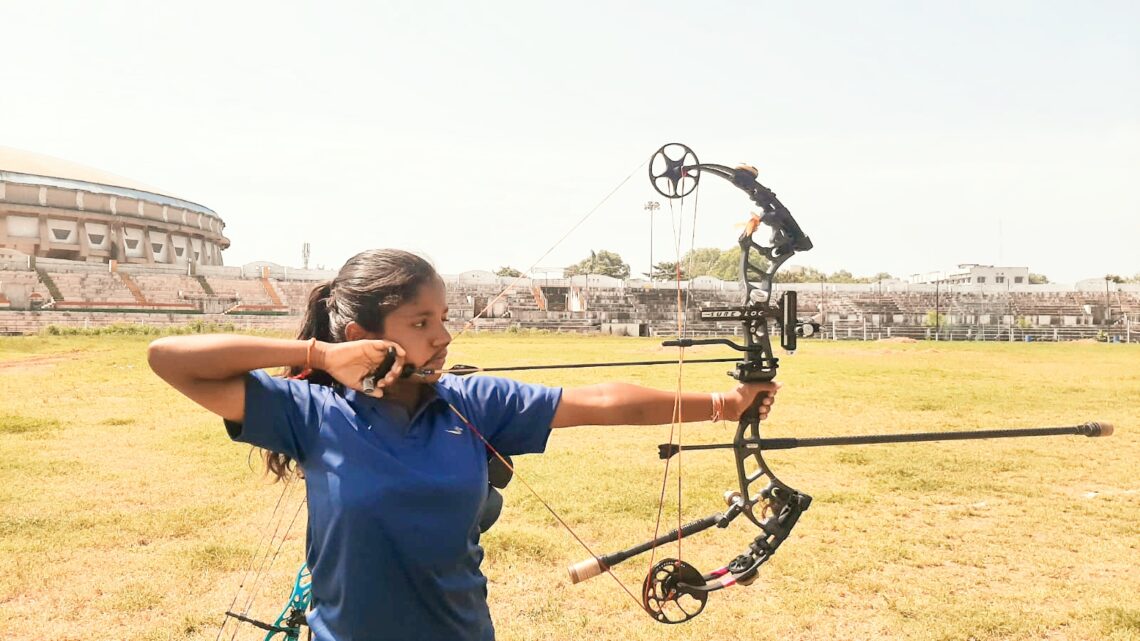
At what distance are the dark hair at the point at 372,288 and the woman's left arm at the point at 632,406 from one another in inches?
21.7

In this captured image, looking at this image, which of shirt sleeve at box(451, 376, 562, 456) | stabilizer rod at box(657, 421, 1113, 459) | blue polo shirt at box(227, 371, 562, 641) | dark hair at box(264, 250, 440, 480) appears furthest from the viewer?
stabilizer rod at box(657, 421, 1113, 459)

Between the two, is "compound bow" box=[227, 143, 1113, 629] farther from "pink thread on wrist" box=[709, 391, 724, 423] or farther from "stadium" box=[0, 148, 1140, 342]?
"stadium" box=[0, 148, 1140, 342]

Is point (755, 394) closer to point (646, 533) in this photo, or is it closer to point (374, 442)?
point (374, 442)

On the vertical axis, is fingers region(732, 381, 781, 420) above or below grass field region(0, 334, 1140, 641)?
above

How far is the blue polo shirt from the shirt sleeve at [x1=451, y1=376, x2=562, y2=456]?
0.15 meters

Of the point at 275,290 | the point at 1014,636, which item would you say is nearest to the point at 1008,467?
the point at 1014,636

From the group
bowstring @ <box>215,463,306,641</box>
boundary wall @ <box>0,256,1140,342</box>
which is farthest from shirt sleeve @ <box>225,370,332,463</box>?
boundary wall @ <box>0,256,1140,342</box>

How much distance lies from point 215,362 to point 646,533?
4762 mm

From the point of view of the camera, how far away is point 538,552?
5367 mm

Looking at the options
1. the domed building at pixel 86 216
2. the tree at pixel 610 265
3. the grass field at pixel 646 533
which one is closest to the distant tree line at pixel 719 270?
the tree at pixel 610 265

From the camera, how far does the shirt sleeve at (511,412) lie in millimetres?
1962

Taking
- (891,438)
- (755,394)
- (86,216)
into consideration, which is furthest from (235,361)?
(86,216)

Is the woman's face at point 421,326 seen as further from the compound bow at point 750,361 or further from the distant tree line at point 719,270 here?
the distant tree line at point 719,270

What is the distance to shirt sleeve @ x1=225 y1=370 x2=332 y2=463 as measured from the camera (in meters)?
1.69
